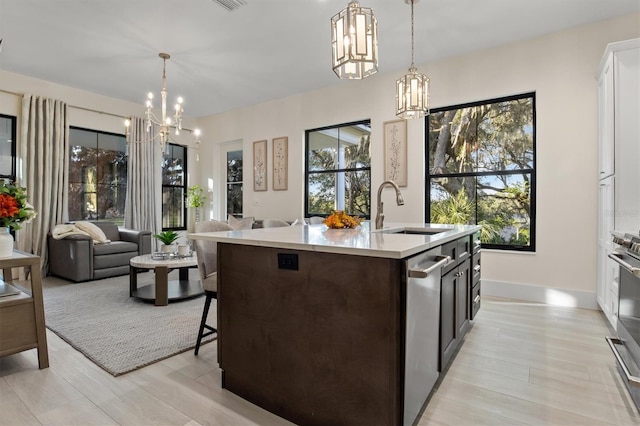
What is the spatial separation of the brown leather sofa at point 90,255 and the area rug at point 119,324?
0.33 m

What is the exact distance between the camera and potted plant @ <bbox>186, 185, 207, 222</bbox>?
6914 mm

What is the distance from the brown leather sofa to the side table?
2.56m

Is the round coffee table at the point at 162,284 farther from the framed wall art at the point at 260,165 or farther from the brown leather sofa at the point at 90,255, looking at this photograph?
the framed wall art at the point at 260,165

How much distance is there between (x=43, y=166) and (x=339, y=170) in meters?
4.41

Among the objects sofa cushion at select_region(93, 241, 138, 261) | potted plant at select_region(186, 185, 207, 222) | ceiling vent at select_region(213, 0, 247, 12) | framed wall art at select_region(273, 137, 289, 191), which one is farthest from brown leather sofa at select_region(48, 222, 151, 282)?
ceiling vent at select_region(213, 0, 247, 12)

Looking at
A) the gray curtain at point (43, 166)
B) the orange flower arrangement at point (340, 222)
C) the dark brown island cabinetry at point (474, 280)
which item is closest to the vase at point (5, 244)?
the orange flower arrangement at point (340, 222)

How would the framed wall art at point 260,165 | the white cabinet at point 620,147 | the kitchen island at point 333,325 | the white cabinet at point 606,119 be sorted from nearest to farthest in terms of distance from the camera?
the kitchen island at point 333,325 → the white cabinet at point 620,147 → the white cabinet at point 606,119 → the framed wall art at point 260,165

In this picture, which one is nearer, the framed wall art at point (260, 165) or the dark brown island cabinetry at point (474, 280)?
the dark brown island cabinetry at point (474, 280)

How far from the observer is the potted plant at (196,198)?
22.7ft

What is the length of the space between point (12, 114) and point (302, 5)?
4.56 meters

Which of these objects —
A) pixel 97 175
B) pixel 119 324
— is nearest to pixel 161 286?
pixel 119 324

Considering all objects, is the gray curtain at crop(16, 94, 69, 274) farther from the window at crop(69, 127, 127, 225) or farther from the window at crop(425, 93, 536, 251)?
the window at crop(425, 93, 536, 251)

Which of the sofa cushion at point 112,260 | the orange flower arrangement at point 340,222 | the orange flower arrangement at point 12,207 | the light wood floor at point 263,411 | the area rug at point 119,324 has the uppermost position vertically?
the orange flower arrangement at point 12,207

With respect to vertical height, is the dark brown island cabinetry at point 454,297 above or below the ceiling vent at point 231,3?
below
